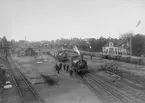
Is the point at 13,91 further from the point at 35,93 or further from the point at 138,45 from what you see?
the point at 138,45

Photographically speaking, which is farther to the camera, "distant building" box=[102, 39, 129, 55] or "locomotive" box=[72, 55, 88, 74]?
"distant building" box=[102, 39, 129, 55]

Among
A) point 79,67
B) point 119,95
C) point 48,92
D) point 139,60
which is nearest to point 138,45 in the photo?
point 139,60

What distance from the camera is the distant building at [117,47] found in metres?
38.7

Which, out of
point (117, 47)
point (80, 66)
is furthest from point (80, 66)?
point (117, 47)

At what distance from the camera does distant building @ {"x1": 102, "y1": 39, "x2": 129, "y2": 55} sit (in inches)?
1522

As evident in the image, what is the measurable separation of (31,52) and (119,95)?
39176 millimetres

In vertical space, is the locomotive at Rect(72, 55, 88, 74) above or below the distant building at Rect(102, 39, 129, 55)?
below

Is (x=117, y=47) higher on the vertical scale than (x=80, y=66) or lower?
higher

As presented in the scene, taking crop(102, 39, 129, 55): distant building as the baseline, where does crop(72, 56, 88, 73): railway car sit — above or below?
below

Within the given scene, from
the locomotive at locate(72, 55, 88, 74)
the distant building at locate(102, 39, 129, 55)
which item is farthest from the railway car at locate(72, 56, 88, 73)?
the distant building at locate(102, 39, 129, 55)

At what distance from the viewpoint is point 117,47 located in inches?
1656

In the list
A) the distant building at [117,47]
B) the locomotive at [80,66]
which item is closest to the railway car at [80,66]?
the locomotive at [80,66]

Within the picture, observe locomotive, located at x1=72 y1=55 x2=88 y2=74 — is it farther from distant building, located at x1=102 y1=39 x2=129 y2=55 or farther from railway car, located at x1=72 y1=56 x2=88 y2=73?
distant building, located at x1=102 y1=39 x2=129 y2=55

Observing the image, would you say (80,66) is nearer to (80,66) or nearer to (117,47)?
(80,66)
